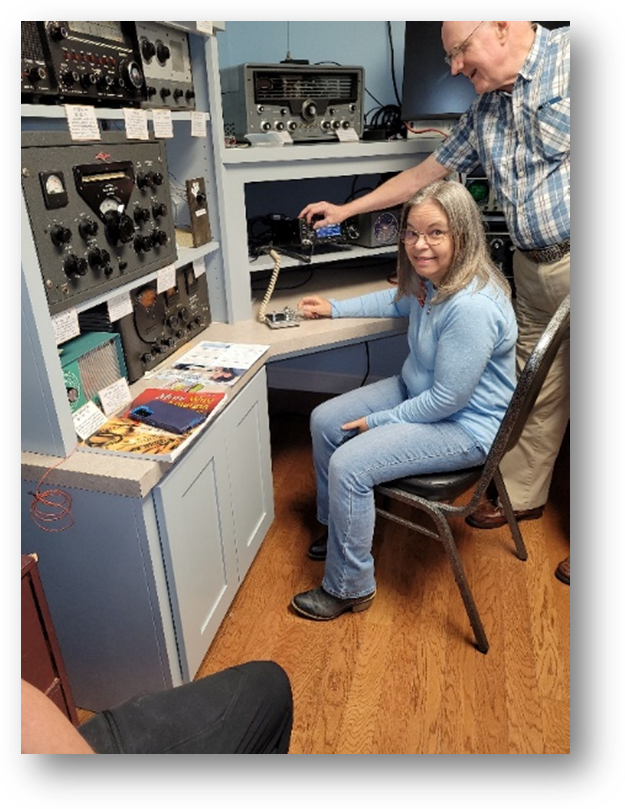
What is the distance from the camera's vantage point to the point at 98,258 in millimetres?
1299

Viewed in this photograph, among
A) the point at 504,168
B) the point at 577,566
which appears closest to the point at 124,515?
the point at 577,566

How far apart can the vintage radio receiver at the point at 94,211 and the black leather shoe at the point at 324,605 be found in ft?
3.34

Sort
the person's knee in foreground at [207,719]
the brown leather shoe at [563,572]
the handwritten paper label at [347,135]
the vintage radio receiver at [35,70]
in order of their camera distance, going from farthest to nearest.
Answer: the handwritten paper label at [347,135] → the brown leather shoe at [563,572] → the vintage radio receiver at [35,70] → the person's knee in foreground at [207,719]

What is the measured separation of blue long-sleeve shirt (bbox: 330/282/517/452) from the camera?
57.4 inches

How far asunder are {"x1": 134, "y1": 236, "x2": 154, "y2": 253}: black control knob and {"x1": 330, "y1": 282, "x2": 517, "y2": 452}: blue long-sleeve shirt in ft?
2.44

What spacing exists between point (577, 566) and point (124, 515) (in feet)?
2.87

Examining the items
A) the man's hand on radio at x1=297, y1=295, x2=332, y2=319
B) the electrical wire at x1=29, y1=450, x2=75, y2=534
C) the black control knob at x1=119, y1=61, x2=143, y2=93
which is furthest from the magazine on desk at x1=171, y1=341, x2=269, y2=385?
the black control knob at x1=119, y1=61, x2=143, y2=93

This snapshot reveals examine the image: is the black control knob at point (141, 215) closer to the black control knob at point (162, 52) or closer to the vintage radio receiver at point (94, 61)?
the vintage radio receiver at point (94, 61)

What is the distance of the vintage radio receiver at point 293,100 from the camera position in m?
1.93

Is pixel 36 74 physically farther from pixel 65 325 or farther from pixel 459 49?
pixel 459 49

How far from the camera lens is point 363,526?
1.58m

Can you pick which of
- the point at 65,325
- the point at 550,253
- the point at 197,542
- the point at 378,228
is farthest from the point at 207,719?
the point at 378,228

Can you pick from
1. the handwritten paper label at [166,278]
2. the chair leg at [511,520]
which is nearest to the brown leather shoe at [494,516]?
the chair leg at [511,520]

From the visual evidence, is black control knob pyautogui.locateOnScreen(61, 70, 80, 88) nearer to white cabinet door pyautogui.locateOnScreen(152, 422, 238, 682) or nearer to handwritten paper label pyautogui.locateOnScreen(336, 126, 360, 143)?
white cabinet door pyautogui.locateOnScreen(152, 422, 238, 682)
